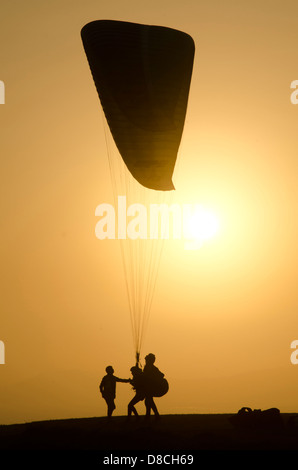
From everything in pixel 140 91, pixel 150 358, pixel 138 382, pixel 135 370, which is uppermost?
pixel 140 91

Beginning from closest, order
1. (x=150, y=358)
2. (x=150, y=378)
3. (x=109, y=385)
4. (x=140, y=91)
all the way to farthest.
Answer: (x=150, y=378), (x=150, y=358), (x=109, y=385), (x=140, y=91)

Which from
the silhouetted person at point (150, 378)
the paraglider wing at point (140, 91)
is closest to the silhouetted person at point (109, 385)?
the silhouetted person at point (150, 378)

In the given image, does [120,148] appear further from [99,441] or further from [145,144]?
[99,441]

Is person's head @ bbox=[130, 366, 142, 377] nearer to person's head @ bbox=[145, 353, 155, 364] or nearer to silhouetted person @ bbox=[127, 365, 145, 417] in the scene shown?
silhouetted person @ bbox=[127, 365, 145, 417]

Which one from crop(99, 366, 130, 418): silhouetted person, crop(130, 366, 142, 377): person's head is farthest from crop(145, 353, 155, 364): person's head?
crop(99, 366, 130, 418): silhouetted person

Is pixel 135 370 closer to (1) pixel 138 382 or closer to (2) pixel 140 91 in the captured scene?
(1) pixel 138 382

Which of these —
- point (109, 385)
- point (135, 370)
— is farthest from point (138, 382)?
point (109, 385)

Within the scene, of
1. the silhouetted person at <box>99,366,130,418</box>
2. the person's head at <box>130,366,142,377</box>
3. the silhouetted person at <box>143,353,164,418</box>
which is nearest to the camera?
the silhouetted person at <box>143,353,164,418</box>
